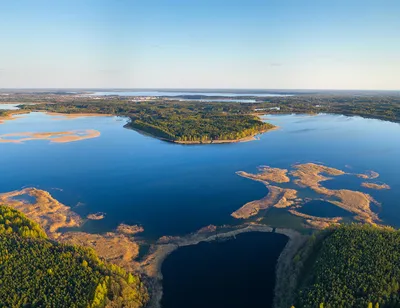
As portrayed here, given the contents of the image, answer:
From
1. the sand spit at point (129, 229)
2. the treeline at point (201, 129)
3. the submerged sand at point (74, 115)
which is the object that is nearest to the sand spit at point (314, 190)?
the sand spit at point (129, 229)

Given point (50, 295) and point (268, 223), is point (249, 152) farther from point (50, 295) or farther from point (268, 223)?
point (50, 295)

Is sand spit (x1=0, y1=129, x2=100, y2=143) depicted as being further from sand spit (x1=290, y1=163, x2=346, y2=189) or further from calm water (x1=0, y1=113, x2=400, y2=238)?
sand spit (x1=290, y1=163, x2=346, y2=189)

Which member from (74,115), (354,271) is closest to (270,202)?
(354,271)

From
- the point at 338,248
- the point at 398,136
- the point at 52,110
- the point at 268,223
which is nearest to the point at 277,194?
the point at 268,223

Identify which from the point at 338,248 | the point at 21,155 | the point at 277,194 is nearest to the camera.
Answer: the point at 338,248

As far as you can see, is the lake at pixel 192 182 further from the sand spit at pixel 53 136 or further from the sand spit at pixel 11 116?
the sand spit at pixel 11 116

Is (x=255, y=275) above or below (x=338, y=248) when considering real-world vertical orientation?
below

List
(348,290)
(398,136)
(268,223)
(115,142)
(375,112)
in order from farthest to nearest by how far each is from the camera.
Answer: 1. (375,112)
2. (398,136)
3. (115,142)
4. (268,223)
5. (348,290)
